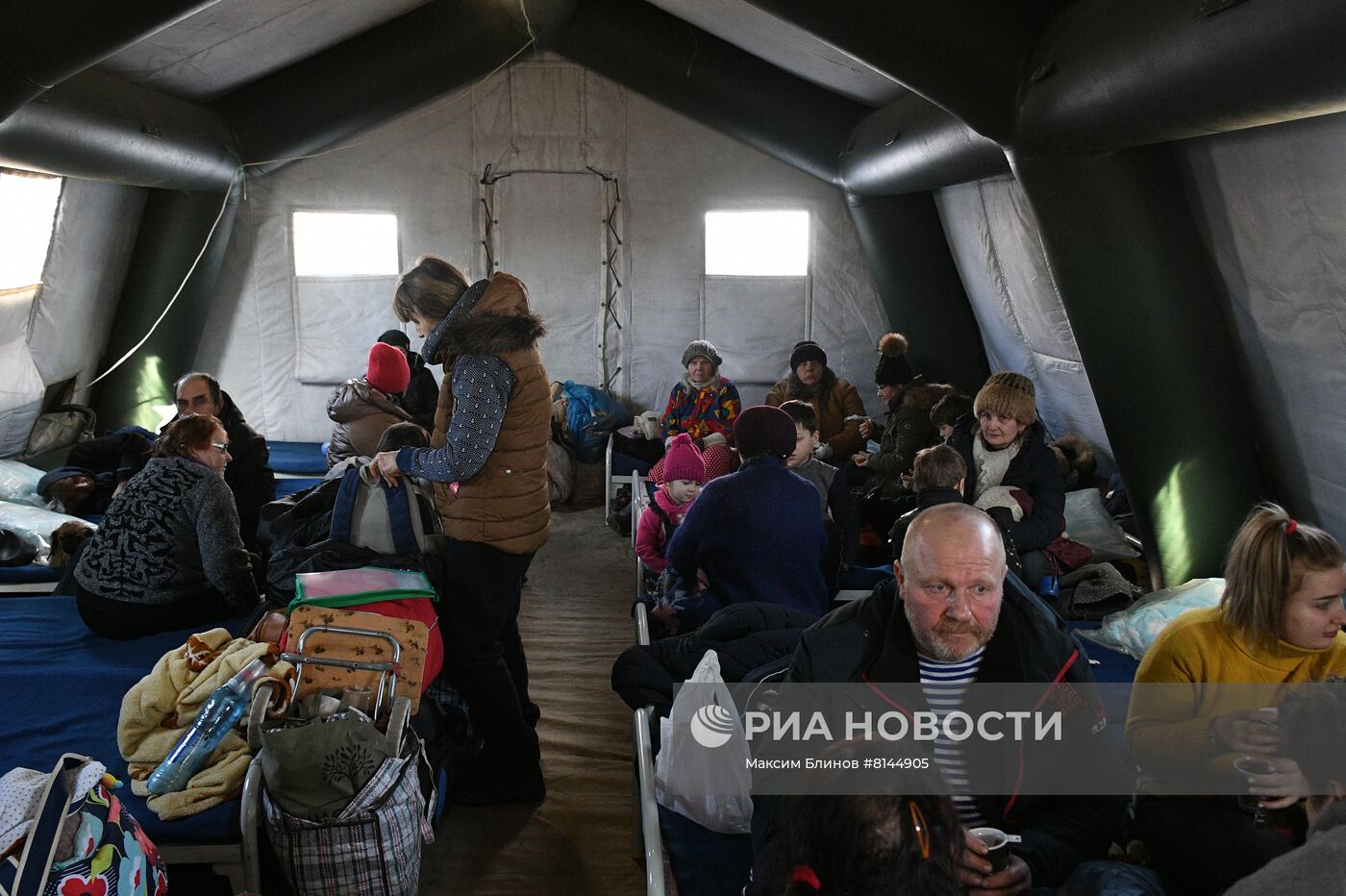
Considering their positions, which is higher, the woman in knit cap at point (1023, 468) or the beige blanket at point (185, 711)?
the woman in knit cap at point (1023, 468)

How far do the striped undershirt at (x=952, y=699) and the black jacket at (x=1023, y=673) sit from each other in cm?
2

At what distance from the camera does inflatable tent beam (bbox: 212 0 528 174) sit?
6305 millimetres

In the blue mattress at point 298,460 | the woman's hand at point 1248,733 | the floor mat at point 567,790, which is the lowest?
the floor mat at point 567,790

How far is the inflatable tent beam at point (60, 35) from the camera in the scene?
3.06 meters

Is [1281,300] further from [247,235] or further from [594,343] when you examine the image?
[247,235]

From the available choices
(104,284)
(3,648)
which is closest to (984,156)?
(3,648)

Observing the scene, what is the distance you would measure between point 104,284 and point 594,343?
3.12 metres

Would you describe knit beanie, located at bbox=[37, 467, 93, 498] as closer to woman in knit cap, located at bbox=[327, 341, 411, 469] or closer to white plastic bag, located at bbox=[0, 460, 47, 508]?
white plastic bag, located at bbox=[0, 460, 47, 508]

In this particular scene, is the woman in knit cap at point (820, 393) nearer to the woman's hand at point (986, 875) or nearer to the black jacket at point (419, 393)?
the black jacket at point (419, 393)

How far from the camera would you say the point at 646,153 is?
734cm

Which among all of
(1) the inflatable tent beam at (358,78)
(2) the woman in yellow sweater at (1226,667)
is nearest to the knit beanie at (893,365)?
(1) the inflatable tent beam at (358,78)

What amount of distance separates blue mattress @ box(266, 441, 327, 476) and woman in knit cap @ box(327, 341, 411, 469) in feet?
8.27

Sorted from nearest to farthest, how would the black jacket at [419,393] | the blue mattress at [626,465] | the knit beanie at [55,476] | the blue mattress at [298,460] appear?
the knit beanie at [55,476] < the black jacket at [419,393] < the blue mattress at [626,465] < the blue mattress at [298,460]

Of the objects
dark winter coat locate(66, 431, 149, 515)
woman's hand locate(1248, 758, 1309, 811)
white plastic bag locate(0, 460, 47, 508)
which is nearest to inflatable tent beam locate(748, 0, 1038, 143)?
woman's hand locate(1248, 758, 1309, 811)
